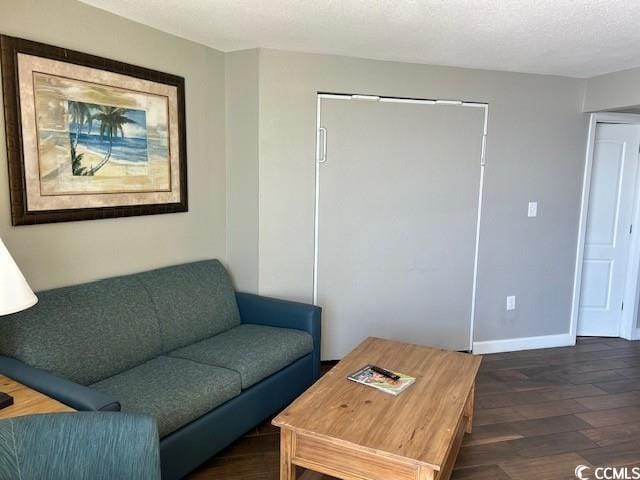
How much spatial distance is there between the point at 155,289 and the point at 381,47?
2094 mm

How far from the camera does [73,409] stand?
166 cm

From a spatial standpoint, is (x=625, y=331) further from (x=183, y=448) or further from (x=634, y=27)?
(x=183, y=448)

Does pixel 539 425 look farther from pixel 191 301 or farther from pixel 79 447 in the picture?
pixel 79 447

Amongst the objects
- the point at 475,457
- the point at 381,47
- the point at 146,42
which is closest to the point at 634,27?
the point at 381,47

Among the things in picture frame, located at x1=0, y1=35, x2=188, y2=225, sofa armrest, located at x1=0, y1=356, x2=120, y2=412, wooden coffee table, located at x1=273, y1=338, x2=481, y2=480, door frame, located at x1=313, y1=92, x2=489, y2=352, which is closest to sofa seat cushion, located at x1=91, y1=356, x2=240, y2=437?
sofa armrest, located at x1=0, y1=356, x2=120, y2=412

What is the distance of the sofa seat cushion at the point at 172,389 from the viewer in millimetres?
1966

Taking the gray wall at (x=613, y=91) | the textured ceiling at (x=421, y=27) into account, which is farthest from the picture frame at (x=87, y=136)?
the gray wall at (x=613, y=91)

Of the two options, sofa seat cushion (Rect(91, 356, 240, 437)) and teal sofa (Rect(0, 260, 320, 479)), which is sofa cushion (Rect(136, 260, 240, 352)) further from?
sofa seat cushion (Rect(91, 356, 240, 437))

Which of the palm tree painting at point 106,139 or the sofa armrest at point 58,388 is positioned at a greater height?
the palm tree painting at point 106,139

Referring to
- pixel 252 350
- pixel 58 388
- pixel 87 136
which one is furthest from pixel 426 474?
pixel 87 136

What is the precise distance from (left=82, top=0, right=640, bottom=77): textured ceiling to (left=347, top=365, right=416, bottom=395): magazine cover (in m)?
1.81

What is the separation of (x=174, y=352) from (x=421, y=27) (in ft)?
7.53

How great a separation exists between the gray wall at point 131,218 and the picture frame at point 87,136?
60 mm

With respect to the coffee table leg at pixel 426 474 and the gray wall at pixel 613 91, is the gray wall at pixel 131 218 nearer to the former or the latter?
the coffee table leg at pixel 426 474
